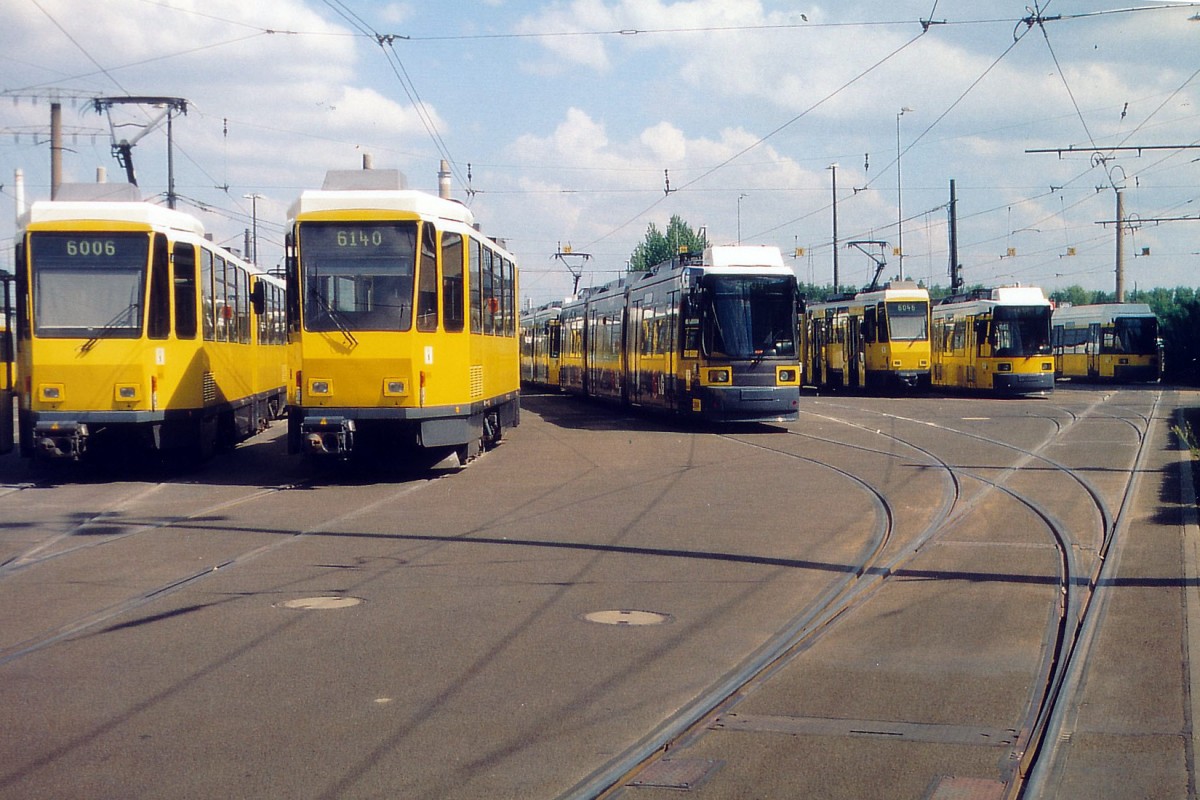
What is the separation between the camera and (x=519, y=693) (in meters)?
6.56

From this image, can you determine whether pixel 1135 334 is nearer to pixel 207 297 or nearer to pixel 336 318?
pixel 207 297

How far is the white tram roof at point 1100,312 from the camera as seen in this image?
49125mm

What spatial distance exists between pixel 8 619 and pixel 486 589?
3.14m

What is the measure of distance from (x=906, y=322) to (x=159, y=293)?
91.7 ft

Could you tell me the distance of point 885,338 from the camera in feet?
134

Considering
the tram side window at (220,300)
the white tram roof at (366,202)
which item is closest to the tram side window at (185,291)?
the tram side window at (220,300)

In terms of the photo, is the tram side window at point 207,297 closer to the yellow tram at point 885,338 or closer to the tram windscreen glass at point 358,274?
the tram windscreen glass at point 358,274

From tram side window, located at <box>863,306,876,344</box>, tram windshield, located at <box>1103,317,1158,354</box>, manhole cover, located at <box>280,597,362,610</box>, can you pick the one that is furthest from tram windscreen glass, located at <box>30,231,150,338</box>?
tram windshield, located at <box>1103,317,1158,354</box>

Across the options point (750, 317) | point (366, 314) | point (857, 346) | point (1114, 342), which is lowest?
point (857, 346)

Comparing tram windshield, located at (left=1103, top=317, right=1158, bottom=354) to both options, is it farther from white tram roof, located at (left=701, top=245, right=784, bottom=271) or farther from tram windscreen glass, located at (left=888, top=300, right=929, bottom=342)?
white tram roof, located at (left=701, top=245, right=784, bottom=271)

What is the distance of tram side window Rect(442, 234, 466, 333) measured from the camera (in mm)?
16484

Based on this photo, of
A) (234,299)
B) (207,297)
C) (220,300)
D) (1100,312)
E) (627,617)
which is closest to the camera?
(627,617)

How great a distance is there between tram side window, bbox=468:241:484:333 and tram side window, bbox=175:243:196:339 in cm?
390

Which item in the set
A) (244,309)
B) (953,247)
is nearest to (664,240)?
(953,247)
